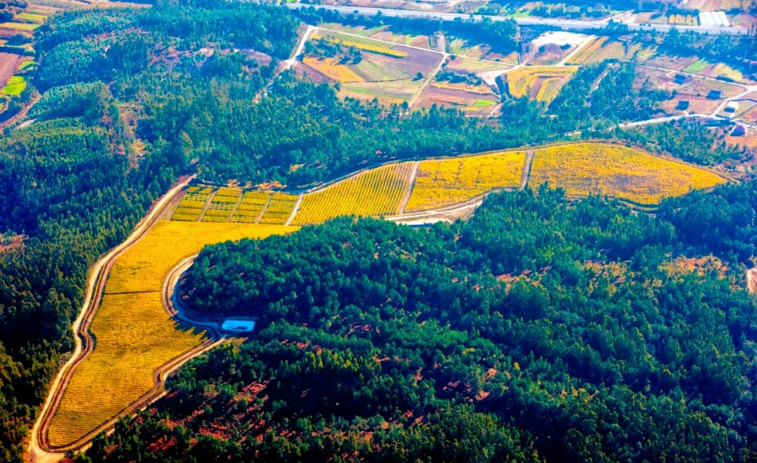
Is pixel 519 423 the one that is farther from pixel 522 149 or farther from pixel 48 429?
pixel 522 149

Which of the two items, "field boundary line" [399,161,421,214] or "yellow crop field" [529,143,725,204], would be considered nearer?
"field boundary line" [399,161,421,214]

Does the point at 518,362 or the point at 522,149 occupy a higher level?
the point at 522,149

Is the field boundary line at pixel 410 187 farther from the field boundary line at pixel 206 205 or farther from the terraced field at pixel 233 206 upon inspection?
the field boundary line at pixel 206 205

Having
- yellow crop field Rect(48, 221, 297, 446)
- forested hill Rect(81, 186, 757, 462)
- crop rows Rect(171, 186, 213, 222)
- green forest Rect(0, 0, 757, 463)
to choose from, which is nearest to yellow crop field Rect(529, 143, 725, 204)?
green forest Rect(0, 0, 757, 463)

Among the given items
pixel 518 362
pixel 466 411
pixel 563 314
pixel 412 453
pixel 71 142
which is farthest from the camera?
pixel 71 142

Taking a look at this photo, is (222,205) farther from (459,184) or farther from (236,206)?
(459,184)

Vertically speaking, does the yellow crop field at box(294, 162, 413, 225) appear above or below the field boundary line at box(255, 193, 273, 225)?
above

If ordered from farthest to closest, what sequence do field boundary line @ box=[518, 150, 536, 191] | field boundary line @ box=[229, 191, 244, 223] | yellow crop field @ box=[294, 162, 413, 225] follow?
field boundary line @ box=[518, 150, 536, 191] < yellow crop field @ box=[294, 162, 413, 225] < field boundary line @ box=[229, 191, 244, 223]

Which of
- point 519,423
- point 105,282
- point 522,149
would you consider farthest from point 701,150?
point 105,282

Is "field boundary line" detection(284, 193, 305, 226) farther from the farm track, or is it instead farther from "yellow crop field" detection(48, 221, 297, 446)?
the farm track
